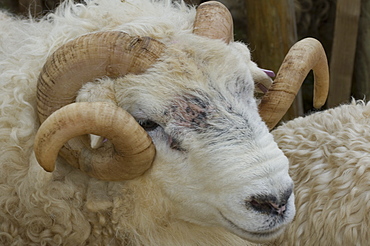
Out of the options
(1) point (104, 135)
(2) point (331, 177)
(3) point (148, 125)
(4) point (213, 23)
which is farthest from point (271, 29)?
(1) point (104, 135)

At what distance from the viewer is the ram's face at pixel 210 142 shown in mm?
2854

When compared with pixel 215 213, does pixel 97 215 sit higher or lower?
lower

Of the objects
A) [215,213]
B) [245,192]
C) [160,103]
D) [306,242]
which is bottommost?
[306,242]

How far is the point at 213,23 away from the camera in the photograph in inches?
130

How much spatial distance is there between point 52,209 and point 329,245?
1651 mm

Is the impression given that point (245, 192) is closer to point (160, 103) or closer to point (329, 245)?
point (160, 103)

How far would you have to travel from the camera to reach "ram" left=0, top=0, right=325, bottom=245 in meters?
2.87

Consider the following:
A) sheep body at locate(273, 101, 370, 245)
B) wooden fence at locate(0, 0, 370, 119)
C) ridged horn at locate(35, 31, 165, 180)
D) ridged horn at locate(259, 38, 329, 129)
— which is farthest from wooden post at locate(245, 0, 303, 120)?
ridged horn at locate(35, 31, 165, 180)

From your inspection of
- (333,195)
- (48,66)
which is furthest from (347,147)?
(48,66)

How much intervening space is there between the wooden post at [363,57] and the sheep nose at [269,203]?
4012 millimetres

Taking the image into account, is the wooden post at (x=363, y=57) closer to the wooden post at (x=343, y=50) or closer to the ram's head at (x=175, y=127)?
the wooden post at (x=343, y=50)

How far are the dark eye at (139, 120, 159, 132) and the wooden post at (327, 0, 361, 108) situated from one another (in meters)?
3.61

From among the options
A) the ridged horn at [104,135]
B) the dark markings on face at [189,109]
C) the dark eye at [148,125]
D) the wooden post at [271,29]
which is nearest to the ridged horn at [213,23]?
the dark markings on face at [189,109]

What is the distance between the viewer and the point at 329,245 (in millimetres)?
3682
